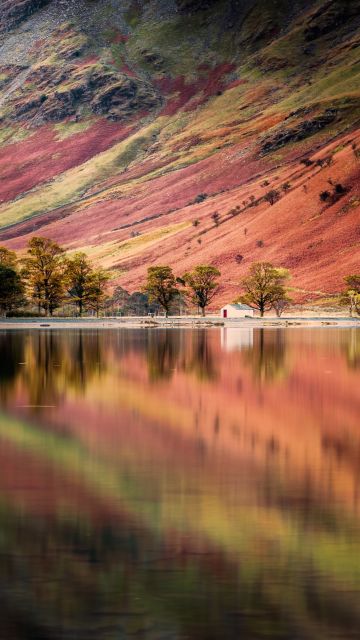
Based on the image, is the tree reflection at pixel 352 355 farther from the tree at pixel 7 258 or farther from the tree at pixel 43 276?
the tree at pixel 7 258

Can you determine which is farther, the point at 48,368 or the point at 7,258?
the point at 7,258

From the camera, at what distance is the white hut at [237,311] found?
12719cm

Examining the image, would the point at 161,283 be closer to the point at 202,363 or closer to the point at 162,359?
the point at 162,359

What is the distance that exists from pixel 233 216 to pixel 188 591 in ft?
600

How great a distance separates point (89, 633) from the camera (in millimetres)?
8297

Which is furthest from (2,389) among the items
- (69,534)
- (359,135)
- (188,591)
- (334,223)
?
(359,135)

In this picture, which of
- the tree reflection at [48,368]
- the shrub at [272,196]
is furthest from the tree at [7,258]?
the shrub at [272,196]

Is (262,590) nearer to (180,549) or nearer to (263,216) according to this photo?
(180,549)

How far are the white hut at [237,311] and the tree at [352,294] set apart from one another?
1466cm

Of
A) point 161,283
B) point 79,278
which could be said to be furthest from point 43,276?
point 161,283

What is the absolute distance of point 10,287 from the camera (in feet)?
348

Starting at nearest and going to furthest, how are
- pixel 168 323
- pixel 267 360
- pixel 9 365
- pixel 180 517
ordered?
pixel 180 517 → pixel 9 365 → pixel 267 360 → pixel 168 323

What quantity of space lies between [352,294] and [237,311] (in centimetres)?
1688

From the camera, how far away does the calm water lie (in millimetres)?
8750
